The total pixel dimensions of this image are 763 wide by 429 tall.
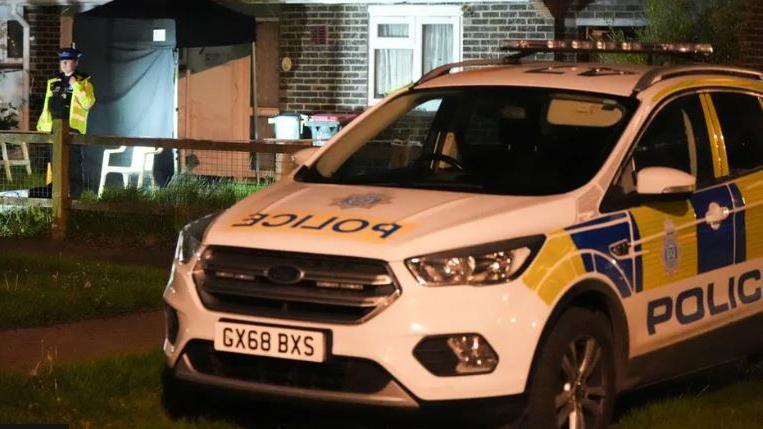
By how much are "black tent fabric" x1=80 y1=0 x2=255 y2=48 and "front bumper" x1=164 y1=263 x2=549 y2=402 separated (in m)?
13.0

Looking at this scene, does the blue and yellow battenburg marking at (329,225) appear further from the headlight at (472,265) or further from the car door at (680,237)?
the car door at (680,237)

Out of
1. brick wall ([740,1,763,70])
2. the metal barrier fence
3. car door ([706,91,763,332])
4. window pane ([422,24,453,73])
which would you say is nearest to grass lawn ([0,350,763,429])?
car door ([706,91,763,332])

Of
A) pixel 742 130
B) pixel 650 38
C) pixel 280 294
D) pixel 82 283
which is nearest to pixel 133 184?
pixel 82 283

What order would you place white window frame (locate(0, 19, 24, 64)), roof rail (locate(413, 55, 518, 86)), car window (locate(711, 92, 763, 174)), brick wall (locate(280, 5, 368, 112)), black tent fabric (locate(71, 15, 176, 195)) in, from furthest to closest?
white window frame (locate(0, 19, 24, 64)) < brick wall (locate(280, 5, 368, 112)) < black tent fabric (locate(71, 15, 176, 195)) < roof rail (locate(413, 55, 518, 86)) < car window (locate(711, 92, 763, 174))

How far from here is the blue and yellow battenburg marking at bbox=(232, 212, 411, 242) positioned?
638 cm

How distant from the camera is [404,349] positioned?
616 cm

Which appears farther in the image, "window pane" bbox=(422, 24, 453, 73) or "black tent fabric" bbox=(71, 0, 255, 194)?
"window pane" bbox=(422, 24, 453, 73)

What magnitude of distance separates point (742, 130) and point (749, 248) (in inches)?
27.5

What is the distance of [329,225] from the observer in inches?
257

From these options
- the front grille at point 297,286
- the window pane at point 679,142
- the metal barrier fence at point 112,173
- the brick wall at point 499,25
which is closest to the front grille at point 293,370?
the front grille at point 297,286

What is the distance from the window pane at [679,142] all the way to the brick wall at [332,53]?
12287 millimetres

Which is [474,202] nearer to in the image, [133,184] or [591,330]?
[591,330]

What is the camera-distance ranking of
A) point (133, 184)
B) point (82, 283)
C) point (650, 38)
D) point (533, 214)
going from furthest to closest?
1. point (650, 38)
2. point (133, 184)
3. point (82, 283)
4. point (533, 214)

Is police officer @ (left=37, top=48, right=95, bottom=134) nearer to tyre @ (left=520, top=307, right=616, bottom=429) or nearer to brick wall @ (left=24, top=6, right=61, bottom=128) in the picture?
brick wall @ (left=24, top=6, right=61, bottom=128)
